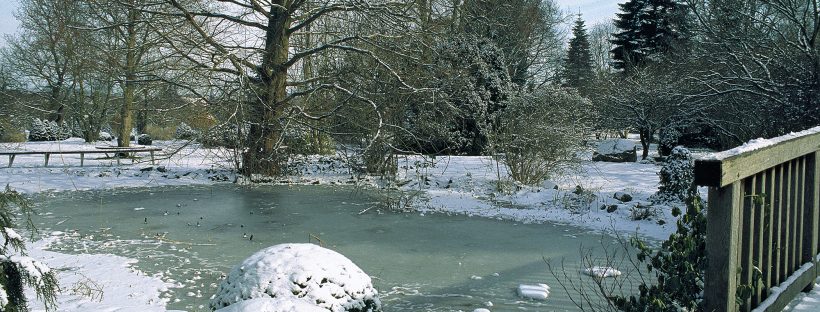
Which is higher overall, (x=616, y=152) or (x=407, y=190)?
(x=616, y=152)

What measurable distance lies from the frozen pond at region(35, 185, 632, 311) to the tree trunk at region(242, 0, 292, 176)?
2.83 metres

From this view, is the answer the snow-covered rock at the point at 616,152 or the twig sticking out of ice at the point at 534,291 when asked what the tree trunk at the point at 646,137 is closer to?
the snow-covered rock at the point at 616,152

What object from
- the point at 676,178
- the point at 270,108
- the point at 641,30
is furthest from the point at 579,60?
the point at 676,178

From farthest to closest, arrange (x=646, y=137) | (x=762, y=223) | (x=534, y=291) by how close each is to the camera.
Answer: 1. (x=646, y=137)
2. (x=534, y=291)
3. (x=762, y=223)

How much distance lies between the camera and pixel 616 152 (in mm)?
21719

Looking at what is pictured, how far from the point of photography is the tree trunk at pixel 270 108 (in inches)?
675

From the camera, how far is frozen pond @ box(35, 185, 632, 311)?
6.49 meters

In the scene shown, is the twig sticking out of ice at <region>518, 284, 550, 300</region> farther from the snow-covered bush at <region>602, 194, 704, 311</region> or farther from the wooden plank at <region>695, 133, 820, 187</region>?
the snow-covered bush at <region>602, 194, 704, 311</region>

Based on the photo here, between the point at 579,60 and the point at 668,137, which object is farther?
the point at 579,60

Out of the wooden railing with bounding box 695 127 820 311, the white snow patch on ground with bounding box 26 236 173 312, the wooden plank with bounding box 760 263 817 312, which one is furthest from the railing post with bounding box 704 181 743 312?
the white snow patch on ground with bounding box 26 236 173 312

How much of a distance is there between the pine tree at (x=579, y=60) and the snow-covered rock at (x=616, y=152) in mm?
12864

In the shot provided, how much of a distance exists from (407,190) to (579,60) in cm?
3043

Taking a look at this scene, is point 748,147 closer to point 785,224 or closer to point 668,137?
point 785,224

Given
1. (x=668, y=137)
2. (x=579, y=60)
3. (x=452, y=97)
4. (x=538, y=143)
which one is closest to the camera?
(x=538, y=143)
